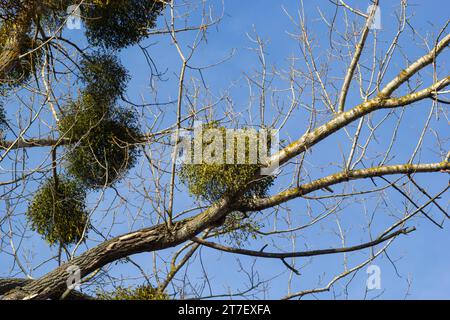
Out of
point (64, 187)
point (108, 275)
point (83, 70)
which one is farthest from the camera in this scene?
point (83, 70)

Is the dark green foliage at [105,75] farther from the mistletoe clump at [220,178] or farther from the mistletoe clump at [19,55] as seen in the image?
the mistletoe clump at [220,178]

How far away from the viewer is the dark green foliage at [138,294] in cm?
548

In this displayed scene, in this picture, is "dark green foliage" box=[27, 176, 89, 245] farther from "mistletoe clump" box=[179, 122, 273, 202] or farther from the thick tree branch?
the thick tree branch

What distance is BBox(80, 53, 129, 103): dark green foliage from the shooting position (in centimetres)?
793

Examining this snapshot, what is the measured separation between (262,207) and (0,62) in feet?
11.4

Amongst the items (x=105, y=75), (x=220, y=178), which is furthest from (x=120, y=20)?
(x=220, y=178)

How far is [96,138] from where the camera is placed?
7312 mm

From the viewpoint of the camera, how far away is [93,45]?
815 centimetres

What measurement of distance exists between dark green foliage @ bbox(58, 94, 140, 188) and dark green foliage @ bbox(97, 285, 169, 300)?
1911 mm

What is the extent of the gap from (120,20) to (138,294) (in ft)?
11.6

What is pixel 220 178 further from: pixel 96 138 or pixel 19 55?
pixel 19 55
